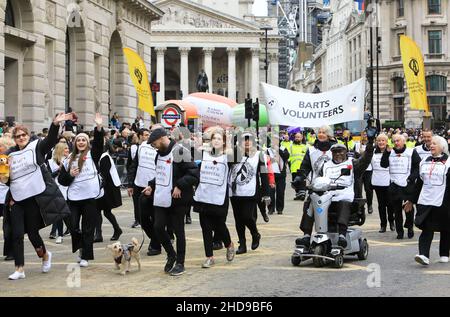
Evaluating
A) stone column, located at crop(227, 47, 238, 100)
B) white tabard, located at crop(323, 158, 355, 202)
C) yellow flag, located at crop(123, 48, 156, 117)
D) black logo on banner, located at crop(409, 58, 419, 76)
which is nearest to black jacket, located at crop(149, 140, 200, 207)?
white tabard, located at crop(323, 158, 355, 202)

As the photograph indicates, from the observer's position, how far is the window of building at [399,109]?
80.4 meters

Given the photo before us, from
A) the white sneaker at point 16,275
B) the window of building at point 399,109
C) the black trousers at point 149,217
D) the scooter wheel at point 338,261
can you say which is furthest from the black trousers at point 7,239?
the window of building at point 399,109

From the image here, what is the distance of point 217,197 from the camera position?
441 inches

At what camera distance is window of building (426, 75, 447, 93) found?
78750mm

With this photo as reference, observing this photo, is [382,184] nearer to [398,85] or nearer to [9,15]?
[9,15]

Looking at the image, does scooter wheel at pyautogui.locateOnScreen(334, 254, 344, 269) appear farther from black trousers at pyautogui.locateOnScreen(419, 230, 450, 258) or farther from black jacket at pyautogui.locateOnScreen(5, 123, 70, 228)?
black jacket at pyautogui.locateOnScreen(5, 123, 70, 228)

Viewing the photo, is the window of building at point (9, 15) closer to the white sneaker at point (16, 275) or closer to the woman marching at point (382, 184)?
the woman marching at point (382, 184)

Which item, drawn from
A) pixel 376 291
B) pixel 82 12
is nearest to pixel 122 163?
pixel 82 12

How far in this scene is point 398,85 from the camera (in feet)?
267

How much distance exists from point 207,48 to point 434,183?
312 ft

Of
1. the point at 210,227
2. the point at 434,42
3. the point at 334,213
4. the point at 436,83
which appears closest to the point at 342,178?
the point at 334,213

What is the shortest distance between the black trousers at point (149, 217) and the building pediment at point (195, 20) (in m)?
90.3

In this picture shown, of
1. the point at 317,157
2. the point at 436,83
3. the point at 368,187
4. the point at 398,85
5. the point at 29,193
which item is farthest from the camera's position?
the point at 398,85

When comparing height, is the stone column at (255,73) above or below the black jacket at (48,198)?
above
